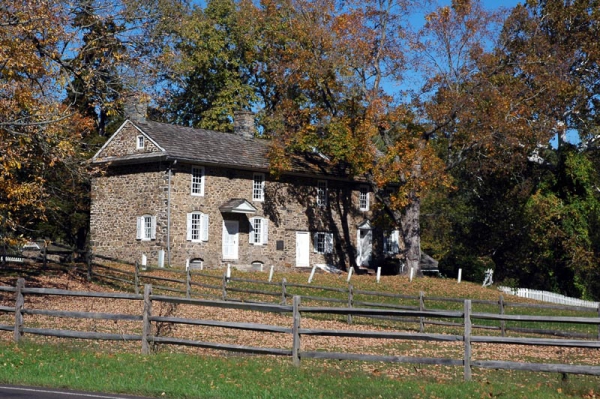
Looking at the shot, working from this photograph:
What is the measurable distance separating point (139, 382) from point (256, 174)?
33247 mm

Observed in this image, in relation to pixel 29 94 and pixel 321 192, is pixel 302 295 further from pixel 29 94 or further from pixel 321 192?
pixel 321 192

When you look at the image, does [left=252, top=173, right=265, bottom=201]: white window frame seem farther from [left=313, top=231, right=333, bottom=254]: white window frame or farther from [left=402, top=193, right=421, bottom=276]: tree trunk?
[left=402, top=193, right=421, bottom=276]: tree trunk

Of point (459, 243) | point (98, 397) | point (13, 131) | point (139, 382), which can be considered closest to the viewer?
point (98, 397)

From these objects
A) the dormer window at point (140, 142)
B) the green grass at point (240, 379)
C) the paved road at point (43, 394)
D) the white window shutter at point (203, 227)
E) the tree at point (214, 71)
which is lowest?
the paved road at point (43, 394)

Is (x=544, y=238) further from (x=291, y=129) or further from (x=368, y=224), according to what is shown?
(x=291, y=129)

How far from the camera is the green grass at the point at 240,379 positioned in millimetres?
13539

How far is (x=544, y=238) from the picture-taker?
48.0 meters

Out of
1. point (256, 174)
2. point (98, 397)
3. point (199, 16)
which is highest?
point (199, 16)

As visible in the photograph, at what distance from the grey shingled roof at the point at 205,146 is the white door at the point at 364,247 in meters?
8.86

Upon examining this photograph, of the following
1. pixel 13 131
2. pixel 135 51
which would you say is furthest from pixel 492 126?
pixel 13 131

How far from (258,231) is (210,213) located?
12.3 ft

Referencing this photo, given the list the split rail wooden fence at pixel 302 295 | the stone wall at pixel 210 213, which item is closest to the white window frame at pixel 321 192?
the stone wall at pixel 210 213

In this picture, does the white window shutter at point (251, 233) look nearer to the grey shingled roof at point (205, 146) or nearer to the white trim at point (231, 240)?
the white trim at point (231, 240)

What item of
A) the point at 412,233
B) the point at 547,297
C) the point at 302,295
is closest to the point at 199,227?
the point at 412,233
